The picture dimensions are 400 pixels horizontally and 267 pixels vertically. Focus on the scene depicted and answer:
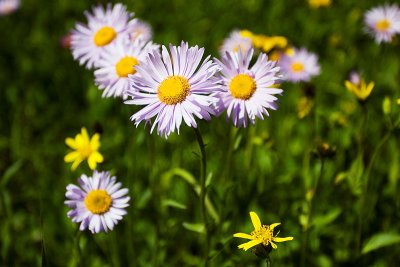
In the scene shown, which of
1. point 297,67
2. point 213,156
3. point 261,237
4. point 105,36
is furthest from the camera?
point 297,67

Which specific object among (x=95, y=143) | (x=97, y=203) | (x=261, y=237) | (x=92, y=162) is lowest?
(x=261, y=237)

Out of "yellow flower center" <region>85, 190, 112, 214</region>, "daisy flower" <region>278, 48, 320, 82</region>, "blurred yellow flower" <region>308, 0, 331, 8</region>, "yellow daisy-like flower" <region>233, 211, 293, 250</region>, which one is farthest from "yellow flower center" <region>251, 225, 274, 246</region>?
"blurred yellow flower" <region>308, 0, 331, 8</region>

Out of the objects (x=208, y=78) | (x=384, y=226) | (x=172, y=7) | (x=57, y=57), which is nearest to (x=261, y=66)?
(x=208, y=78)

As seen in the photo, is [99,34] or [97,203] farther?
[99,34]

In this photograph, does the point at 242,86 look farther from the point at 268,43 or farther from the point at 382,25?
the point at 382,25

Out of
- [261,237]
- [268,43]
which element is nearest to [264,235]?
[261,237]

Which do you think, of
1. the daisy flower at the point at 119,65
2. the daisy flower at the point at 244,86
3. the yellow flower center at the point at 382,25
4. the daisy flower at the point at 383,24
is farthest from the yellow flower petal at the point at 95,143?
the yellow flower center at the point at 382,25
